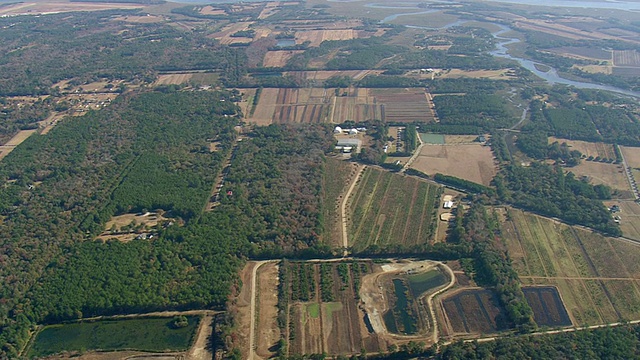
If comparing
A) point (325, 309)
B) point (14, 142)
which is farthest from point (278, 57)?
point (325, 309)

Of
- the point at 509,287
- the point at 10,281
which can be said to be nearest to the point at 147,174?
the point at 10,281

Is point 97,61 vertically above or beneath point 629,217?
above

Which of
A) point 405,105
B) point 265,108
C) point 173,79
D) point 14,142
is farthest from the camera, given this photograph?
point 173,79

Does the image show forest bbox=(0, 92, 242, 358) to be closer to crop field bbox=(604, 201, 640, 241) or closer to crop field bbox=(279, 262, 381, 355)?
crop field bbox=(279, 262, 381, 355)

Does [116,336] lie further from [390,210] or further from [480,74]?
[480,74]

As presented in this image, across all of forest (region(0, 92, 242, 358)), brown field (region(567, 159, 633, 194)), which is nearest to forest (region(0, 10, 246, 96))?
forest (region(0, 92, 242, 358))

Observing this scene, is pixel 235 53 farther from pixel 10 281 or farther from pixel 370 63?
pixel 10 281
